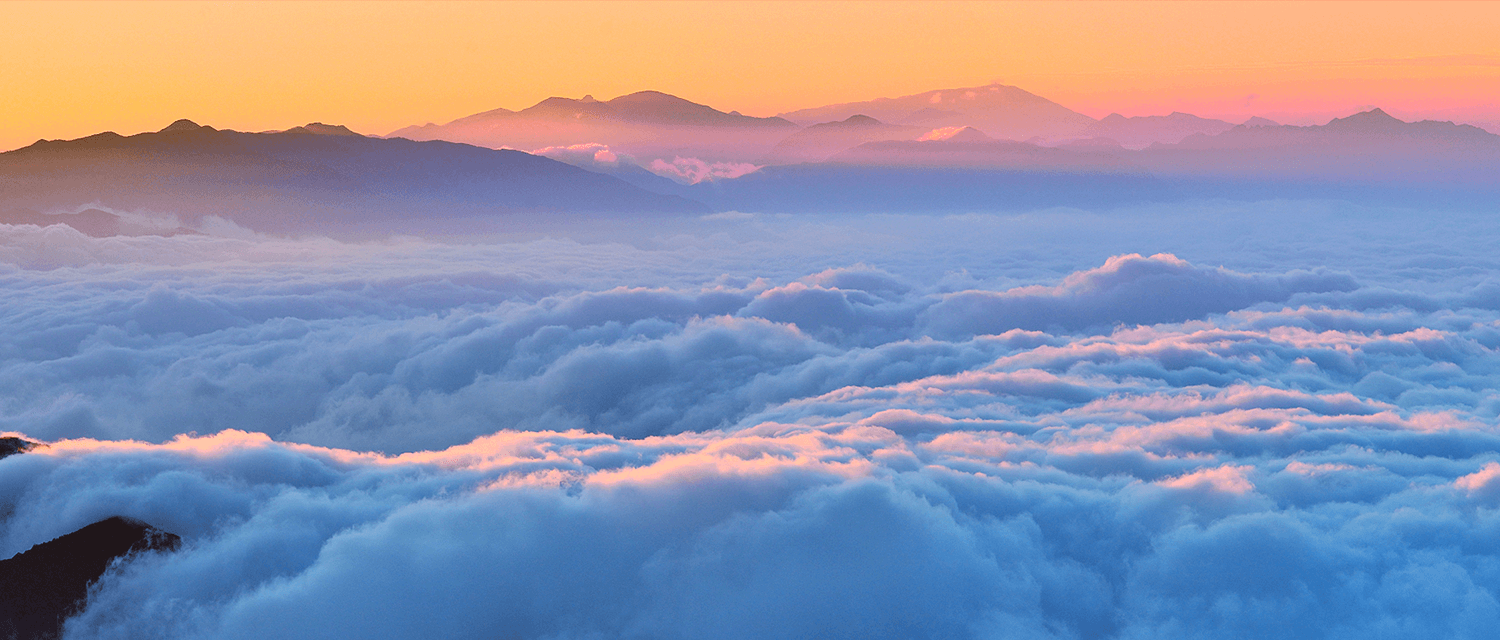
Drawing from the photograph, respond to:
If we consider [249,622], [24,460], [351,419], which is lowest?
[351,419]

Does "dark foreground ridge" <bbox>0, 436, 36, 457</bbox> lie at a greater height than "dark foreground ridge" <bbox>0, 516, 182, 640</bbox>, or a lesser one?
greater

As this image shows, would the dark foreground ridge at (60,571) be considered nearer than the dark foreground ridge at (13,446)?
Yes

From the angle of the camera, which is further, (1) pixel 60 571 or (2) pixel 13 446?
(2) pixel 13 446

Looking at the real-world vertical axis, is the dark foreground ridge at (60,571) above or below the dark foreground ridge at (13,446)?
below

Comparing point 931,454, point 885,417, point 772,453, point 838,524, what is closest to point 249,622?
point 838,524

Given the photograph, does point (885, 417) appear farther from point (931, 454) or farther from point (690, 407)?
point (690, 407)

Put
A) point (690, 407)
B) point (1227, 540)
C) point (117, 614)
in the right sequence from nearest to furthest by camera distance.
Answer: point (117, 614) < point (1227, 540) < point (690, 407)

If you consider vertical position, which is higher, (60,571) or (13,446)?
(13,446)

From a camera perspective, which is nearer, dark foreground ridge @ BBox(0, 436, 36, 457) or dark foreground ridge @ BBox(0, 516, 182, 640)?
dark foreground ridge @ BBox(0, 516, 182, 640)
